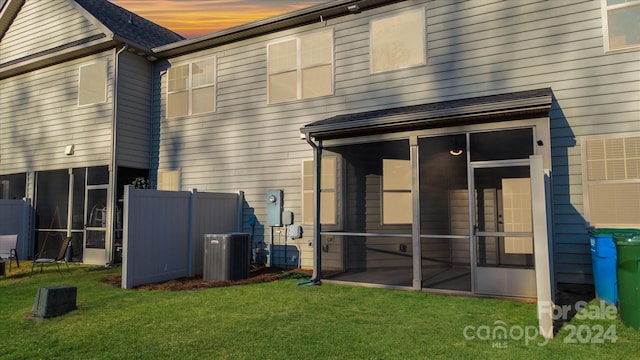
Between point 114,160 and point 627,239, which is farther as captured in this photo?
point 114,160

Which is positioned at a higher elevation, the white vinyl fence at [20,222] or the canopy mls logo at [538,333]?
the white vinyl fence at [20,222]

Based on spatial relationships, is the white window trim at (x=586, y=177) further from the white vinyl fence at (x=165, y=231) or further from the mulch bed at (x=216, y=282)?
the white vinyl fence at (x=165, y=231)

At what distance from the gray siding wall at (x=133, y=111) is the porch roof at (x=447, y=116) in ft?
18.7

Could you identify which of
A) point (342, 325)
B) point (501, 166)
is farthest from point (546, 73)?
point (342, 325)

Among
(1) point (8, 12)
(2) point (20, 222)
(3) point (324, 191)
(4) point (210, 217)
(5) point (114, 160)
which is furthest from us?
(1) point (8, 12)

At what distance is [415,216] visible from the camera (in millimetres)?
6570

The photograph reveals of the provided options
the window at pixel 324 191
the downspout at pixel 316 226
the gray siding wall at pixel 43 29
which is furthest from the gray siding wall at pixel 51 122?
the downspout at pixel 316 226

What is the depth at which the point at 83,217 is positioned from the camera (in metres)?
10.9

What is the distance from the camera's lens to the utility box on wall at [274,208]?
9.27 metres

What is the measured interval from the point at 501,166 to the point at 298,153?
175 inches

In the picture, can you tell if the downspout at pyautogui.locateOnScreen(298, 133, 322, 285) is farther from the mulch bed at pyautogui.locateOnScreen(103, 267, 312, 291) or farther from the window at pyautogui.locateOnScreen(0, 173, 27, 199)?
the window at pyautogui.locateOnScreen(0, 173, 27, 199)

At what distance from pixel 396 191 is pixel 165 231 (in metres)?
4.41

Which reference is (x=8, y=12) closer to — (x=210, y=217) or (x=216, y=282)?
(x=210, y=217)

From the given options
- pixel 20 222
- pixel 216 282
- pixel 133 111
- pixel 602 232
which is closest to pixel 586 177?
pixel 602 232
